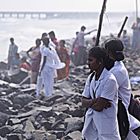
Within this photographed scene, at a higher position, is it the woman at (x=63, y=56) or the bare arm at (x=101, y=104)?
the bare arm at (x=101, y=104)

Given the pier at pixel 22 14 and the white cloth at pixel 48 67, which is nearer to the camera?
the white cloth at pixel 48 67

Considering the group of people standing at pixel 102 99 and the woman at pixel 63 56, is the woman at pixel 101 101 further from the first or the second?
the woman at pixel 63 56

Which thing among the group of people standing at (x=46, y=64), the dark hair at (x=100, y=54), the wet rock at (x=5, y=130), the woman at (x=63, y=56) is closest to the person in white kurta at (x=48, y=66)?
the group of people standing at (x=46, y=64)

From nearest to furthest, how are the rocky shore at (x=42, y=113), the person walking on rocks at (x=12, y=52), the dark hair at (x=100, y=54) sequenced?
1. the dark hair at (x=100, y=54)
2. the rocky shore at (x=42, y=113)
3. the person walking on rocks at (x=12, y=52)

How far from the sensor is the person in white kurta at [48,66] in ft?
32.4

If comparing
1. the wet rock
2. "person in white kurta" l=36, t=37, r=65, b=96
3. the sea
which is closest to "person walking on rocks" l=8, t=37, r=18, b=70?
"person in white kurta" l=36, t=37, r=65, b=96

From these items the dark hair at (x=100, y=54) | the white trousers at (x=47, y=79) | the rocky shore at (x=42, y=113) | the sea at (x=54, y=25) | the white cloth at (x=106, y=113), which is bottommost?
the sea at (x=54, y=25)

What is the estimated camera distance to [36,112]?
9078mm

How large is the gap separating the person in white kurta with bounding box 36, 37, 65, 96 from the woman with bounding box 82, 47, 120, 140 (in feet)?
16.4

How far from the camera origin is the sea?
44.2m

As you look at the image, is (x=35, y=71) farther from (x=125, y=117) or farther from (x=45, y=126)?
(x=125, y=117)

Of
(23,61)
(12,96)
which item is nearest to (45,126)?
(12,96)

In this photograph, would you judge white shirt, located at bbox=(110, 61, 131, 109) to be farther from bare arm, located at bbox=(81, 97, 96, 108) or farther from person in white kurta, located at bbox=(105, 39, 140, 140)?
bare arm, located at bbox=(81, 97, 96, 108)

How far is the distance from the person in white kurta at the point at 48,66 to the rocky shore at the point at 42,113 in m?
0.36
